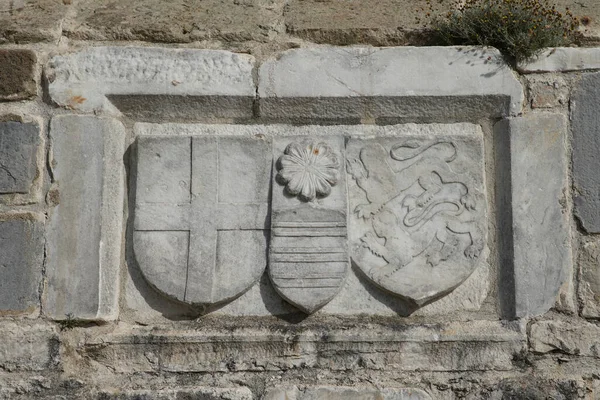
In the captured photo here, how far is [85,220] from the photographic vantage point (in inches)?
129

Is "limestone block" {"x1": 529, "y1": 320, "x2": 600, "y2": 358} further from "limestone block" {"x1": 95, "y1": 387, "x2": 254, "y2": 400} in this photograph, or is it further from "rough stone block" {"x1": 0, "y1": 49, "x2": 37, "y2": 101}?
"rough stone block" {"x1": 0, "y1": 49, "x2": 37, "y2": 101}

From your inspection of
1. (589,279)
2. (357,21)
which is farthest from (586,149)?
(357,21)

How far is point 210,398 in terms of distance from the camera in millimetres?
3125

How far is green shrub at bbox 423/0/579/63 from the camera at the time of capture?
11.2 feet

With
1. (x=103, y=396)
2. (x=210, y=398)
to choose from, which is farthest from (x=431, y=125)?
(x=103, y=396)

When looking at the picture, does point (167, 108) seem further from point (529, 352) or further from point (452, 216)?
point (529, 352)

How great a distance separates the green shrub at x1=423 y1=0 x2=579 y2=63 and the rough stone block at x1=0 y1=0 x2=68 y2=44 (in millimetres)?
1524

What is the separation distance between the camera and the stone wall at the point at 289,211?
3.18 m

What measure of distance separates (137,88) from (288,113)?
606mm

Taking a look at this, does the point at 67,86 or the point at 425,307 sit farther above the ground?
the point at 67,86

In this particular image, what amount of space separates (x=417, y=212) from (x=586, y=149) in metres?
0.71

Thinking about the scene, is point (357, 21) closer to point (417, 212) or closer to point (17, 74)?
point (417, 212)

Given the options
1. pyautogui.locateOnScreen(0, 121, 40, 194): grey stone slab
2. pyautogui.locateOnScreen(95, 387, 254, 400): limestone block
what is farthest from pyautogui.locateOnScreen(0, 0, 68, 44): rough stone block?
pyautogui.locateOnScreen(95, 387, 254, 400): limestone block

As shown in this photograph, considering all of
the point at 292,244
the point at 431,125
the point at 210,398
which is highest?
the point at 431,125
